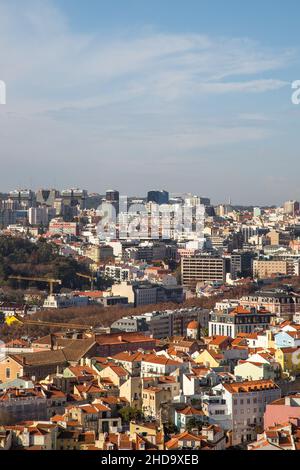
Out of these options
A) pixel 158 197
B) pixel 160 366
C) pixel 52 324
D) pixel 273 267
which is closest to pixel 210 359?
pixel 160 366

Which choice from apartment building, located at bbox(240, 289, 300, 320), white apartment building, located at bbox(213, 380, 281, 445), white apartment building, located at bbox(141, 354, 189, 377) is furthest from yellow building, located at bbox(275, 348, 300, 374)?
apartment building, located at bbox(240, 289, 300, 320)

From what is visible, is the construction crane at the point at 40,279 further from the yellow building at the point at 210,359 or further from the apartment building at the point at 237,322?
the yellow building at the point at 210,359

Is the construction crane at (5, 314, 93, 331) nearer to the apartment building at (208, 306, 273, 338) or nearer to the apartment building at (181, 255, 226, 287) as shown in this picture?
the apartment building at (208, 306, 273, 338)

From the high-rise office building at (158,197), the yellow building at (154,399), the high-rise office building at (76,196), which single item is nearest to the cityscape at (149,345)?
the yellow building at (154,399)

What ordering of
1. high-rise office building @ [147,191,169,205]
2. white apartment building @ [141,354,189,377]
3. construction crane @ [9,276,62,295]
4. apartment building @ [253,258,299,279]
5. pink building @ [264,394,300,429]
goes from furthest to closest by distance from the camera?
1. high-rise office building @ [147,191,169,205]
2. apartment building @ [253,258,299,279]
3. construction crane @ [9,276,62,295]
4. white apartment building @ [141,354,189,377]
5. pink building @ [264,394,300,429]

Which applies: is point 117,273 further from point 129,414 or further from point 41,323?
point 129,414

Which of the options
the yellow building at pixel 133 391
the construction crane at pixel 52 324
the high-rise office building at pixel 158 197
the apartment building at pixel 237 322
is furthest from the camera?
the high-rise office building at pixel 158 197

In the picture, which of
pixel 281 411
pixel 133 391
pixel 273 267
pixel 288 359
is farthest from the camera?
pixel 273 267

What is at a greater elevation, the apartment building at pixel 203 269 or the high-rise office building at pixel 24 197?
the high-rise office building at pixel 24 197

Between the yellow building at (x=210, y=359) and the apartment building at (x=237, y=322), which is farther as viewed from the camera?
the apartment building at (x=237, y=322)
